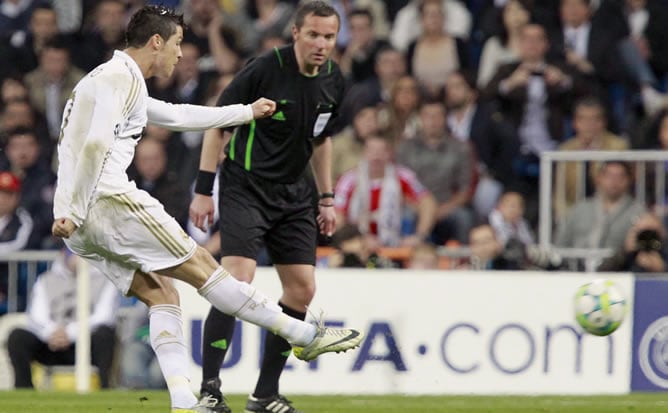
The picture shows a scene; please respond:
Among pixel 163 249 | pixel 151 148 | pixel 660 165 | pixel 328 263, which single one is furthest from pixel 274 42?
pixel 163 249

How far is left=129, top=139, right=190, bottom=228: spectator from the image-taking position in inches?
566

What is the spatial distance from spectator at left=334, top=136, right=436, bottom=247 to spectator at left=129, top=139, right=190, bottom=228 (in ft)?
5.14

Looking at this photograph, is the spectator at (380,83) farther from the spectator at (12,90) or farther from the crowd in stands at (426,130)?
the spectator at (12,90)

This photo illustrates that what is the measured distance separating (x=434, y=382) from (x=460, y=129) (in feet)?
13.1

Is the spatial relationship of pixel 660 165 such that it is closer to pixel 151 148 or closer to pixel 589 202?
pixel 589 202

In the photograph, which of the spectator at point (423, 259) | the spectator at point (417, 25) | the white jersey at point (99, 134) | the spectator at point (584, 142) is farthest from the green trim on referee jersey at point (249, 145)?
the spectator at point (417, 25)

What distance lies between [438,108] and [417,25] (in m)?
1.64

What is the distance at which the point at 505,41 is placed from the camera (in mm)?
15859

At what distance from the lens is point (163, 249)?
7.55 meters

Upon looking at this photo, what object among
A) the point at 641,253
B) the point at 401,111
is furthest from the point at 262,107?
the point at 401,111

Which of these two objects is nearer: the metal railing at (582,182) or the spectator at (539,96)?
the metal railing at (582,182)

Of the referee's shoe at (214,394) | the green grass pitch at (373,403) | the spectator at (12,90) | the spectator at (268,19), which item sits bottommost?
the green grass pitch at (373,403)

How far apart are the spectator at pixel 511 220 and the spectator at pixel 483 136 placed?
0.52 m

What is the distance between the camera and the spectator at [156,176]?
14.4m
